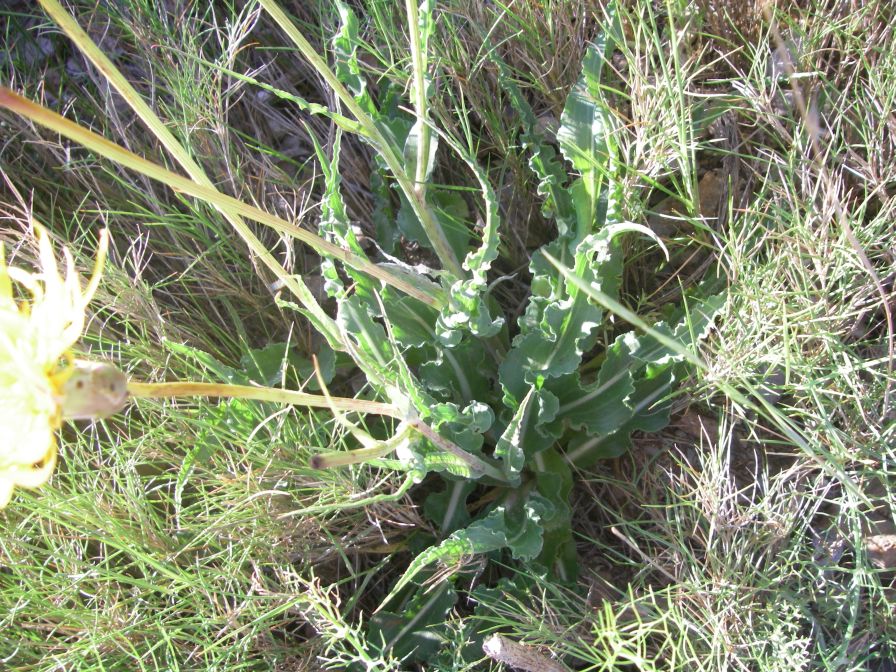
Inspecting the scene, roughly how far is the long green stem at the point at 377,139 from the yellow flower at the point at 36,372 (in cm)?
37

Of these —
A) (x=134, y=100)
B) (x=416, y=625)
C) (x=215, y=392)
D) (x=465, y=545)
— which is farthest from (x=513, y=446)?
(x=134, y=100)

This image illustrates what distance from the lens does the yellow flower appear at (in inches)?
24.8

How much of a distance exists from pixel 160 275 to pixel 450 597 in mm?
984

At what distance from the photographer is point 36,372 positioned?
62cm

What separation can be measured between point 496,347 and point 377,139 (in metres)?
0.58

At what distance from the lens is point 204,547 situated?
56.1 inches

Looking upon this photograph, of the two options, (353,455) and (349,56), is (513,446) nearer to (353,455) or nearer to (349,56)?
(353,455)

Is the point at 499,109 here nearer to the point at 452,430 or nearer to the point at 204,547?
the point at 452,430

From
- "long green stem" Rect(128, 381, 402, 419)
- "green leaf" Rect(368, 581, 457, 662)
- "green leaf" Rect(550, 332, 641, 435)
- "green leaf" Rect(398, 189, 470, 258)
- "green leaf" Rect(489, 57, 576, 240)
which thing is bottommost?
"green leaf" Rect(368, 581, 457, 662)

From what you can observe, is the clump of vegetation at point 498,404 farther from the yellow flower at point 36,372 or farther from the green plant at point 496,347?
the yellow flower at point 36,372

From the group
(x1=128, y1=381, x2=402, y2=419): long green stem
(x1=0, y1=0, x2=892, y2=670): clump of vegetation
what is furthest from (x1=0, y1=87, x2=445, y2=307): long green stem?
(x1=0, y1=0, x2=892, y2=670): clump of vegetation

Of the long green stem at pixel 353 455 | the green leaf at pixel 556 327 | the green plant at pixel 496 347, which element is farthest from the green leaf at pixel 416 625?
the long green stem at pixel 353 455

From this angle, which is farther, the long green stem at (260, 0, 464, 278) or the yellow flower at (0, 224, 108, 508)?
the long green stem at (260, 0, 464, 278)

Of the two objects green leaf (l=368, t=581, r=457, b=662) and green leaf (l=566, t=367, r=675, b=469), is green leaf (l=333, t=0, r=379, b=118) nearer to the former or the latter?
green leaf (l=566, t=367, r=675, b=469)
